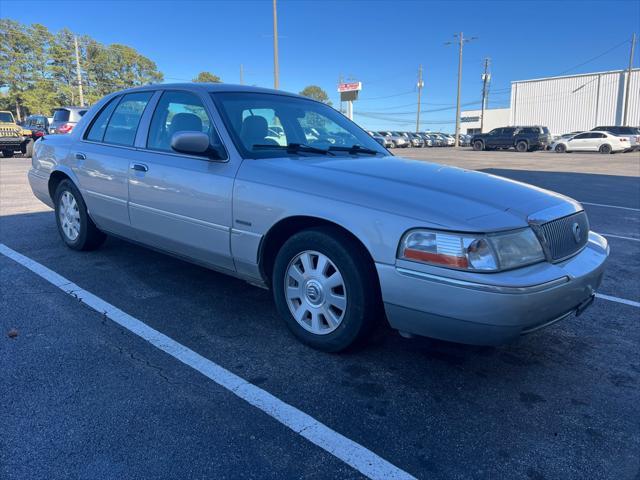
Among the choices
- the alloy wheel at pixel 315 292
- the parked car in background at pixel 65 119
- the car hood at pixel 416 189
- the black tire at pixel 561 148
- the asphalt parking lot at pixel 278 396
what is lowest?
the asphalt parking lot at pixel 278 396

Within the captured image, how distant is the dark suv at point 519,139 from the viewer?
117ft

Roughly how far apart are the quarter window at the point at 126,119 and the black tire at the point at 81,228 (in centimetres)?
74

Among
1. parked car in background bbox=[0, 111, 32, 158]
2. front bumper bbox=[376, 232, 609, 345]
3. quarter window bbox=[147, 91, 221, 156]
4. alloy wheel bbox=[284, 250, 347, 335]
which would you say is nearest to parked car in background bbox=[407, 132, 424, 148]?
parked car in background bbox=[0, 111, 32, 158]

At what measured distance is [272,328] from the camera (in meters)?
3.47

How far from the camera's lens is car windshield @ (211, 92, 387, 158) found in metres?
3.54

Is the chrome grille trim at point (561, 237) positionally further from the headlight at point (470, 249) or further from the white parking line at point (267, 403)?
the white parking line at point (267, 403)

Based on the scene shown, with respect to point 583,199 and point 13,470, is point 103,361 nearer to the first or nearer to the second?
point 13,470

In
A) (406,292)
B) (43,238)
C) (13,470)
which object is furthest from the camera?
(43,238)

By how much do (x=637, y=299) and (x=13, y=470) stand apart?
182 inches

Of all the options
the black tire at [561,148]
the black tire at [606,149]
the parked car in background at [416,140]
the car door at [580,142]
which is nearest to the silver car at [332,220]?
the black tire at [606,149]

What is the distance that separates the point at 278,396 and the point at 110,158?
9.28ft

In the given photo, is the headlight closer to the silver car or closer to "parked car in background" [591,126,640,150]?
the silver car

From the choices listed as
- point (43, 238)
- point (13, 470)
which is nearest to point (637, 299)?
point (13, 470)

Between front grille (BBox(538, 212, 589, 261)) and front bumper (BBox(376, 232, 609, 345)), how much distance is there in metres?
0.09
